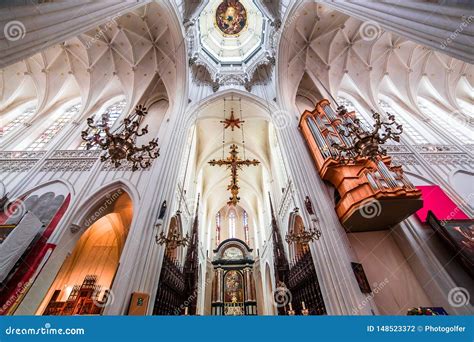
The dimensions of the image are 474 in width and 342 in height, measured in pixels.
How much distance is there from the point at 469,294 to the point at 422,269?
106 centimetres

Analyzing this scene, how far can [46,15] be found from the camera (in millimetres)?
4082

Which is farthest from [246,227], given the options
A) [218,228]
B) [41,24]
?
[41,24]

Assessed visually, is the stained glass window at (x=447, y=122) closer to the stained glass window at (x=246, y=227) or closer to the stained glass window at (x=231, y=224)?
the stained glass window at (x=246, y=227)

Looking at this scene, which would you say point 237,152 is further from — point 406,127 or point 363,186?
point 406,127

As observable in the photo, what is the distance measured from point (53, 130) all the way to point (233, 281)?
1519cm

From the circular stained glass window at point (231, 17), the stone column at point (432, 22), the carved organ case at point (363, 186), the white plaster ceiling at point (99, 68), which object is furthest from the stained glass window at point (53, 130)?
the stone column at point (432, 22)

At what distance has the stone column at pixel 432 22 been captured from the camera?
3744 millimetres

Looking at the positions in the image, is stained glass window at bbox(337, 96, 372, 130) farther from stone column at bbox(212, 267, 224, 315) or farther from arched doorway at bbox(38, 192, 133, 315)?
stone column at bbox(212, 267, 224, 315)

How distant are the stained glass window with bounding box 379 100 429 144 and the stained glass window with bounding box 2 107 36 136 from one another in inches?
785

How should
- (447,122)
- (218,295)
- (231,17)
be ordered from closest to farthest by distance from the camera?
(447,122), (231,17), (218,295)

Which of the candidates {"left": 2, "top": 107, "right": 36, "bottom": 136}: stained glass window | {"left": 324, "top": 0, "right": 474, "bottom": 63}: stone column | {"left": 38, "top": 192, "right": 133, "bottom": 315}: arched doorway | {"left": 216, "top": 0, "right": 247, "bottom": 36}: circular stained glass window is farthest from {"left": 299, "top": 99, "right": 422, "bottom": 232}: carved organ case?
{"left": 2, "top": 107, "right": 36, "bottom": 136}: stained glass window

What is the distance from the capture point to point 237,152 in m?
8.45

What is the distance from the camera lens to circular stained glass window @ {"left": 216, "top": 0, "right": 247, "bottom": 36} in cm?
1460

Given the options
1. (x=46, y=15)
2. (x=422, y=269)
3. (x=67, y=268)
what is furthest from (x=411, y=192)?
(x=67, y=268)
